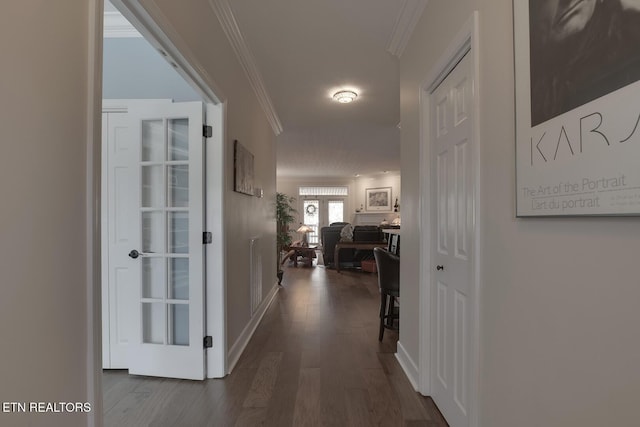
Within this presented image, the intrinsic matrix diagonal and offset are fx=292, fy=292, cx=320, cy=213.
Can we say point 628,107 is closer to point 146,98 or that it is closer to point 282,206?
point 146,98

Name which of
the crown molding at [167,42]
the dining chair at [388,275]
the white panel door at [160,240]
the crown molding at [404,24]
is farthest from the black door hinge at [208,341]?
the crown molding at [404,24]

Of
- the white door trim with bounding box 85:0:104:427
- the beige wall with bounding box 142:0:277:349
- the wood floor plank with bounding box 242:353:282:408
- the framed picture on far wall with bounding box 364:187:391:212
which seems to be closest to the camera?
the white door trim with bounding box 85:0:104:427

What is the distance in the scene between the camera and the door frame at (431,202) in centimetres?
128

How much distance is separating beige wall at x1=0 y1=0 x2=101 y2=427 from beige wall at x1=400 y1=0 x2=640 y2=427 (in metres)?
1.44

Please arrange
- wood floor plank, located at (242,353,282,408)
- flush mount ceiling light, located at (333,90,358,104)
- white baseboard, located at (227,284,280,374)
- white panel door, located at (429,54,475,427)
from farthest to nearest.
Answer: flush mount ceiling light, located at (333,90,358,104)
white baseboard, located at (227,284,280,374)
wood floor plank, located at (242,353,282,408)
white panel door, located at (429,54,475,427)

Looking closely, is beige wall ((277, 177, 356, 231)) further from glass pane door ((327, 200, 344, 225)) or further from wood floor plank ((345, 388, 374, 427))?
wood floor plank ((345, 388, 374, 427))

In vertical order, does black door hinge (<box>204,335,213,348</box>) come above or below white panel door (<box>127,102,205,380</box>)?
below

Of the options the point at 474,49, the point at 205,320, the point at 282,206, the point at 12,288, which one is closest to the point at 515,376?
the point at 474,49

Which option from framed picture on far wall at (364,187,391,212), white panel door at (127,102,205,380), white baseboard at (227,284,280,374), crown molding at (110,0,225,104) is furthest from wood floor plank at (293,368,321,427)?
framed picture on far wall at (364,187,391,212)

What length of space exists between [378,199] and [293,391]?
30.8 ft

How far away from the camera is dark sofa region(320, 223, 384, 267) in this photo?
664 cm

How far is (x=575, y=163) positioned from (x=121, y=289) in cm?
278

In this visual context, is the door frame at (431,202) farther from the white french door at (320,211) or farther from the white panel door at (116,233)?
the white french door at (320,211)

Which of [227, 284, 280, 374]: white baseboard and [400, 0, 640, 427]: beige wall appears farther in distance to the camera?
[227, 284, 280, 374]: white baseboard
